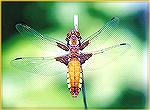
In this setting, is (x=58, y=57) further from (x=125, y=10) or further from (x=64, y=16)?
(x=125, y=10)

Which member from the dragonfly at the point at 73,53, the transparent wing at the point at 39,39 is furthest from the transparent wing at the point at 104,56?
the transparent wing at the point at 39,39

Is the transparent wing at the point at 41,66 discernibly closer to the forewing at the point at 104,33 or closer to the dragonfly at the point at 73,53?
the dragonfly at the point at 73,53

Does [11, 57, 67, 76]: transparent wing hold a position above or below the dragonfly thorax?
below

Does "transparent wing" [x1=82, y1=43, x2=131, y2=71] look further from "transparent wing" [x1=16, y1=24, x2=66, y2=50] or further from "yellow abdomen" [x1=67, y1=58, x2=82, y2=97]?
"transparent wing" [x1=16, y1=24, x2=66, y2=50]

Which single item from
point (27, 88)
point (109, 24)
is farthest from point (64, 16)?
point (27, 88)

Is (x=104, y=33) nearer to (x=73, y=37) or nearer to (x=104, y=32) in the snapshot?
(x=104, y=32)

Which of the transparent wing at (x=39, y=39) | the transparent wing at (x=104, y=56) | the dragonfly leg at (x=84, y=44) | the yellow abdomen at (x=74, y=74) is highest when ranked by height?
the transparent wing at (x=39, y=39)

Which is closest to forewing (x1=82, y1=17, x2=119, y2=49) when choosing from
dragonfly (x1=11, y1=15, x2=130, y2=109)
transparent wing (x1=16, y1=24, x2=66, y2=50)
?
dragonfly (x1=11, y1=15, x2=130, y2=109)
